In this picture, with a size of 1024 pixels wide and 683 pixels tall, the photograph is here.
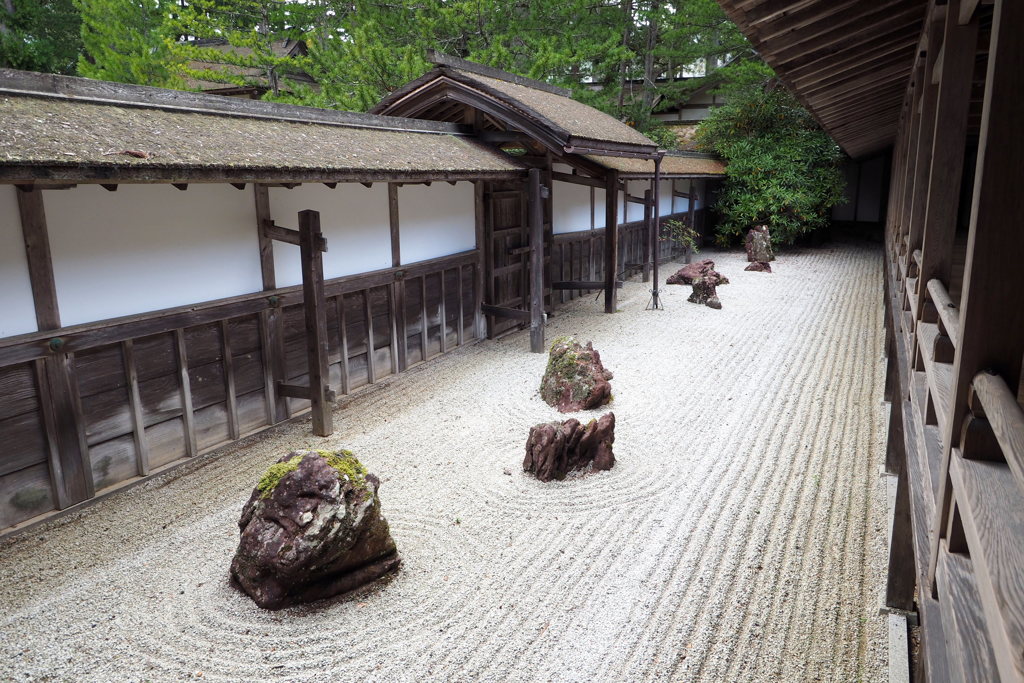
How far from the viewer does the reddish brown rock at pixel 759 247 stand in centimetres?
1803

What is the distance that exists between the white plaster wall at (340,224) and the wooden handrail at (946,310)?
540 cm

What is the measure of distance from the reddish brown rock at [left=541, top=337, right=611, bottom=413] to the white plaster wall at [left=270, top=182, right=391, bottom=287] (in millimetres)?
2323

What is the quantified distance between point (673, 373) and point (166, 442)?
5.62 metres

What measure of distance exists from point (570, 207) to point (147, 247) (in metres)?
8.56

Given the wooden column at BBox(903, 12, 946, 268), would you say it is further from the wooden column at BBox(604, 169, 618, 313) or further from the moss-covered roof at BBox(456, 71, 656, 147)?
the wooden column at BBox(604, 169, 618, 313)

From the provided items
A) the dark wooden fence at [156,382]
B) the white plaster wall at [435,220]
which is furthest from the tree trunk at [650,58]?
the dark wooden fence at [156,382]

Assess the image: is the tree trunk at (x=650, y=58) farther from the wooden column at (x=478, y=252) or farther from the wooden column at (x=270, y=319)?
the wooden column at (x=270, y=319)

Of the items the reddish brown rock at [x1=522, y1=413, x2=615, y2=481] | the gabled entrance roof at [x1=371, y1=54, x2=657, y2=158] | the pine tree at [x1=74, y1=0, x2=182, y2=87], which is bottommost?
the reddish brown rock at [x1=522, y1=413, x2=615, y2=481]

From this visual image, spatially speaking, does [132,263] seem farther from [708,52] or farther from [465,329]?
[708,52]

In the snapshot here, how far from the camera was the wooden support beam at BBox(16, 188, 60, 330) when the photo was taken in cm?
463

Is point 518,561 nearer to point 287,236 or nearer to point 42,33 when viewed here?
point 287,236

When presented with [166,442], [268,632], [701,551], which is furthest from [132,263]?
[701,551]

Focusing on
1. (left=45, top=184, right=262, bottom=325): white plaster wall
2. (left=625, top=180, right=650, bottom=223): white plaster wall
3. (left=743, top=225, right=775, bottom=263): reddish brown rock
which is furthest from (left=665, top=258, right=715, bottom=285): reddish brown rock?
(left=45, top=184, right=262, bottom=325): white plaster wall

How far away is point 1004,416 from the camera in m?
1.56
